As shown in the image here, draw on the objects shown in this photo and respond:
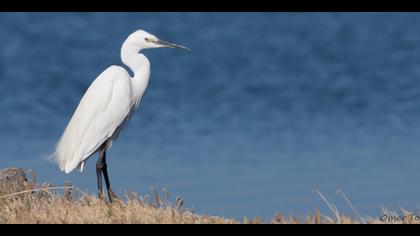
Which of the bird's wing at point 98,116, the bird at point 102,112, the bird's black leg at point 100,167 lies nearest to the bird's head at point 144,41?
the bird at point 102,112

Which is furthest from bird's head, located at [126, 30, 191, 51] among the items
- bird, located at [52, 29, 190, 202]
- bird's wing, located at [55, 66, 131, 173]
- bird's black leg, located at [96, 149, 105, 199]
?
bird's black leg, located at [96, 149, 105, 199]

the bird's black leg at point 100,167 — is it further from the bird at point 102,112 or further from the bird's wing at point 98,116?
the bird's wing at point 98,116

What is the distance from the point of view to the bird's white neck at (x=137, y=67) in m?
7.16

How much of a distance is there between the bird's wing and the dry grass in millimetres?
935

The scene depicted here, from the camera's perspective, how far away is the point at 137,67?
7.26 m

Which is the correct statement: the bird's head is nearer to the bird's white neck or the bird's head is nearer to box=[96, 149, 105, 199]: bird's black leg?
the bird's white neck

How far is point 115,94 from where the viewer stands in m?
7.05

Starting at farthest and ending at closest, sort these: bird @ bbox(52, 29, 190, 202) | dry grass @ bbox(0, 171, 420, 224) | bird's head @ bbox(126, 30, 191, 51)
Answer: bird's head @ bbox(126, 30, 191, 51), bird @ bbox(52, 29, 190, 202), dry grass @ bbox(0, 171, 420, 224)

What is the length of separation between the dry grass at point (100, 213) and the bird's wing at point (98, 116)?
94 cm

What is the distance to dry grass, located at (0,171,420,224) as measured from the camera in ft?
16.1

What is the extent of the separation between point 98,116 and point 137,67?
0.58 m
